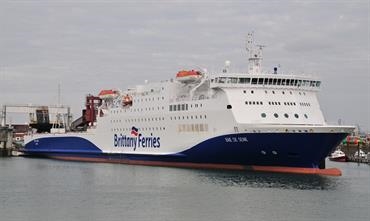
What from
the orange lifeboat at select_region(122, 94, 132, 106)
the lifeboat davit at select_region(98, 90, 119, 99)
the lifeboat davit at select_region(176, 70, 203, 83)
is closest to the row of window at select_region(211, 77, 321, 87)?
the lifeboat davit at select_region(176, 70, 203, 83)

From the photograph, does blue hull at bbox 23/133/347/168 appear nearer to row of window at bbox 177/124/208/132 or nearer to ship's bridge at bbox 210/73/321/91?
row of window at bbox 177/124/208/132

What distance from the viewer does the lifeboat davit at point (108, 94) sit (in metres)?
50.0

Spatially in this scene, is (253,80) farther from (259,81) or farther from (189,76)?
(189,76)

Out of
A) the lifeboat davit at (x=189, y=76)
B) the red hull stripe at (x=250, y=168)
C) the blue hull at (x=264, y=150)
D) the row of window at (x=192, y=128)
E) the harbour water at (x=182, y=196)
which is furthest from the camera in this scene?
the lifeboat davit at (x=189, y=76)

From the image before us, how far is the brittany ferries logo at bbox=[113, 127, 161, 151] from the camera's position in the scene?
42.3 meters

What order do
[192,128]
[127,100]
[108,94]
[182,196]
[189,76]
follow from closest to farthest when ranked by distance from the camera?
[182,196] < [192,128] < [189,76] < [127,100] < [108,94]

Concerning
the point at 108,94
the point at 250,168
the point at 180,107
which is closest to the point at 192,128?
the point at 180,107

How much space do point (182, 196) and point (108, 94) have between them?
25.4 metres

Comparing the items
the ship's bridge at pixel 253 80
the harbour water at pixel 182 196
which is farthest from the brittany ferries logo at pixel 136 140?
the ship's bridge at pixel 253 80

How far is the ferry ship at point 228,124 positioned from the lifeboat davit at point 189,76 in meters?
0.06

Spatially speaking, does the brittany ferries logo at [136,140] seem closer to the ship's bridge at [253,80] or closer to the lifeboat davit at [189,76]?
the lifeboat davit at [189,76]

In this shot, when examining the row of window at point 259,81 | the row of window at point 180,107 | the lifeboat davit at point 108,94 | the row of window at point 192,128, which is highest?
the lifeboat davit at point 108,94

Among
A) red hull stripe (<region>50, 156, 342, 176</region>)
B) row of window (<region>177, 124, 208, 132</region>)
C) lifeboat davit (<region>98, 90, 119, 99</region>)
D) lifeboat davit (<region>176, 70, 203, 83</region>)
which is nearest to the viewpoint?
red hull stripe (<region>50, 156, 342, 176</region>)

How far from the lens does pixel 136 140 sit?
4412 cm
